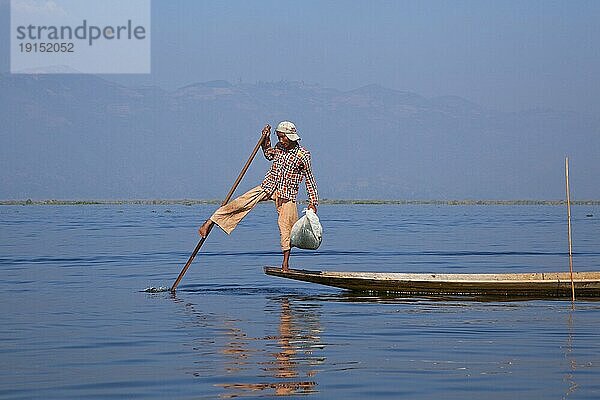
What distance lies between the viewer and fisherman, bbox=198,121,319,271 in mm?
14688

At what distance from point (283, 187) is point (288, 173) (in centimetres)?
21

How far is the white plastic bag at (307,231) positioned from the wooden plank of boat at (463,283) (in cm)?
38

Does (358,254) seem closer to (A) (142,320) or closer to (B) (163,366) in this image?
(A) (142,320)

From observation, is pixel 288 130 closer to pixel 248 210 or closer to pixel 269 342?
pixel 248 210

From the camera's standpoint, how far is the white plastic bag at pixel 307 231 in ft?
47.4

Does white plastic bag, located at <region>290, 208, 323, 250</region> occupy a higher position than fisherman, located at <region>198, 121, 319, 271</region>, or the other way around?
fisherman, located at <region>198, 121, 319, 271</region>

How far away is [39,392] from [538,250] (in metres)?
21.2

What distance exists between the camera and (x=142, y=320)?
1234 cm

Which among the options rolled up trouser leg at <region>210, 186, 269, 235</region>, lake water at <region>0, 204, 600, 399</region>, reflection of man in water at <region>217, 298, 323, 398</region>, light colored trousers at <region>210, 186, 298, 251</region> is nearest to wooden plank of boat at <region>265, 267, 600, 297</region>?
lake water at <region>0, 204, 600, 399</region>

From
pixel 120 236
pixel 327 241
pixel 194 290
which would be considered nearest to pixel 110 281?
pixel 194 290

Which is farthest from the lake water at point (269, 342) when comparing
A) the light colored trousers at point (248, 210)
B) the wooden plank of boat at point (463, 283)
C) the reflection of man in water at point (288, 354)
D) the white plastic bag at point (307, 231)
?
the light colored trousers at point (248, 210)

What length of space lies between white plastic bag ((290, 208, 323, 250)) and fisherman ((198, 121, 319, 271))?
156 mm

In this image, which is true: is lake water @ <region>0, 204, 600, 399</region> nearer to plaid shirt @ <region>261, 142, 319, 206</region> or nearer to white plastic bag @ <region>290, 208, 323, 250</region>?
white plastic bag @ <region>290, 208, 323, 250</region>

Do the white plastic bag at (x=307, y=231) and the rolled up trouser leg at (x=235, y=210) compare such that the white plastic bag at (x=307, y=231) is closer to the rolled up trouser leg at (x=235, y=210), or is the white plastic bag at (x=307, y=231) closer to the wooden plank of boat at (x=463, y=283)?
the wooden plank of boat at (x=463, y=283)
